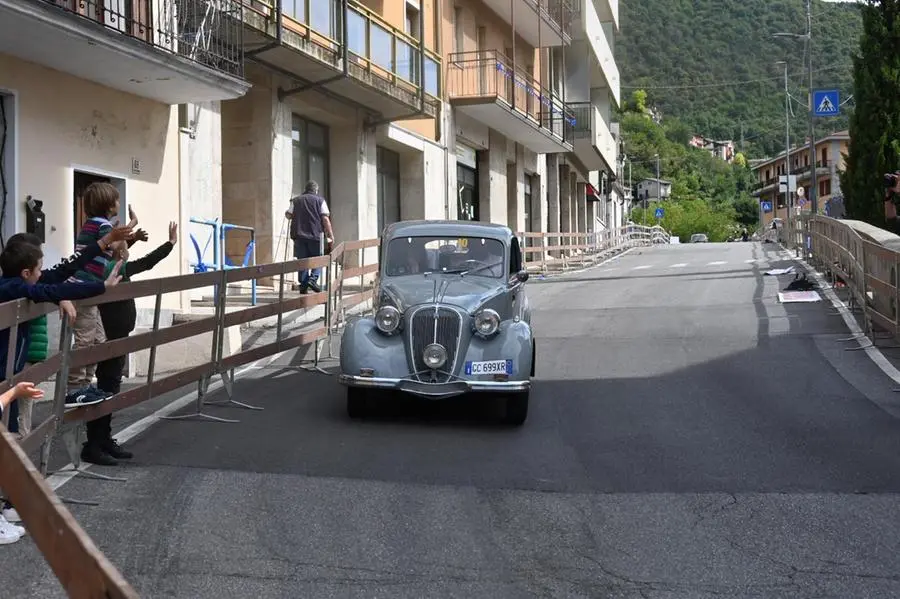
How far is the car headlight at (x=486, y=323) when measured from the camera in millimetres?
9188

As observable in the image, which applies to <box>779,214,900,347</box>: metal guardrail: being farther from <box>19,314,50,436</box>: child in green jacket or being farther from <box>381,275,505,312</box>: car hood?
<box>19,314,50,436</box>: child in green jacket

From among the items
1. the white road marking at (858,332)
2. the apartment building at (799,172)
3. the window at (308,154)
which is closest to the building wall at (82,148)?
the window at (308,154)

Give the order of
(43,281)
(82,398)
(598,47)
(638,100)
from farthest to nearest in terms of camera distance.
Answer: (638,100), (598,47), (82,398), (43,281)

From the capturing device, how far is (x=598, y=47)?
46.1 meters

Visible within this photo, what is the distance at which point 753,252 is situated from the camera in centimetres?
3606

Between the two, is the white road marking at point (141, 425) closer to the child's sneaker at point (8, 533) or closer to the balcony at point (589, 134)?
the child's sneaker at point (8, 533)

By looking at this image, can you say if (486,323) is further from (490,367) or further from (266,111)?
(266,111)

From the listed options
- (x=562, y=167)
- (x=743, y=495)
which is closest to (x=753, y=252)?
(x=562, y=167)

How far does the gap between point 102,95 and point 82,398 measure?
8.59 m

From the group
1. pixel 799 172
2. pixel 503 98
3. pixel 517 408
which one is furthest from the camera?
pixel 799 172

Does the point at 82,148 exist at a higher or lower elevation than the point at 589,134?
lower

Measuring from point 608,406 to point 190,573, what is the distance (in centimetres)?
547

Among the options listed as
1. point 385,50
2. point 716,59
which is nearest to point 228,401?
point 385,50

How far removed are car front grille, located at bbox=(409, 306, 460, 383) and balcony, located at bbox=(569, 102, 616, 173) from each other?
111ft
